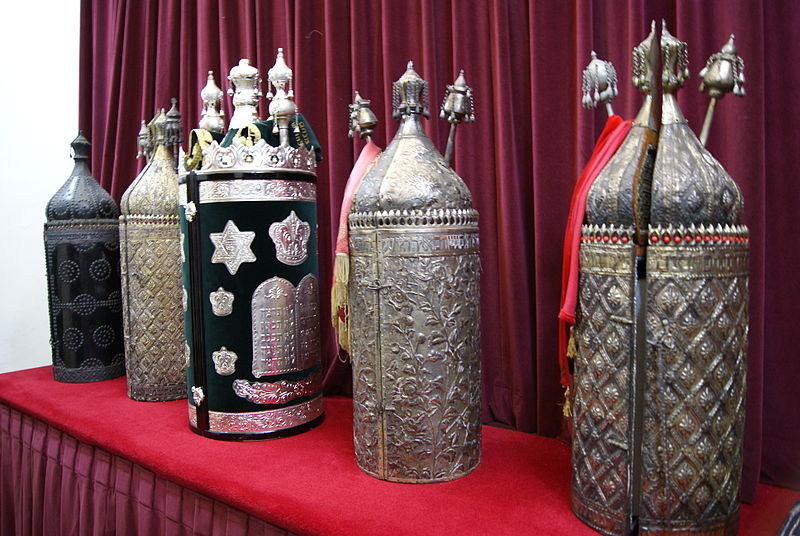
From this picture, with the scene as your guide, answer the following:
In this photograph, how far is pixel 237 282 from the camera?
1.67m

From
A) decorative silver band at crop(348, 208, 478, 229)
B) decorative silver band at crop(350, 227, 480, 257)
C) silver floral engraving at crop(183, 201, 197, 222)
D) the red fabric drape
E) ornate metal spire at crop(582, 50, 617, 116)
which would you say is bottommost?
the red fabric drape

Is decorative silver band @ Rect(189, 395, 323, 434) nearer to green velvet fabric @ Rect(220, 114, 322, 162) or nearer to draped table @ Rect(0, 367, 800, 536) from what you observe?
draped table @ Rect(0, 367, 800, 536)

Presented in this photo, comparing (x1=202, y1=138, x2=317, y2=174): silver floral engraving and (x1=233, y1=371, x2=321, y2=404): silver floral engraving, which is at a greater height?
(x1=202, y1=138, x2=317, y2=174): silver floral engraving

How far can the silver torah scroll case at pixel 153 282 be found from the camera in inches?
81.3

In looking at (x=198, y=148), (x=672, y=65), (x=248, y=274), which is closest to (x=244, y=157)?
(x=198, y=148)

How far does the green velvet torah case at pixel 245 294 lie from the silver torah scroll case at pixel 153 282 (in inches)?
14.1

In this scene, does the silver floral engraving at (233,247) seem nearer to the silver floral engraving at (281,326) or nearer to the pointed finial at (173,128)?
the silver floral engraving at (281,326)

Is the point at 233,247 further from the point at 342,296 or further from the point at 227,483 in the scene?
the point at 227,483

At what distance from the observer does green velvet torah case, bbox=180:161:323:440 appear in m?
1.67

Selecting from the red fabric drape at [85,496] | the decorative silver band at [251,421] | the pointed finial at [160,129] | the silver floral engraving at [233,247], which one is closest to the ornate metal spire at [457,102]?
the silver floral engraving at [233,247]

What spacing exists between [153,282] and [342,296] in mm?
884

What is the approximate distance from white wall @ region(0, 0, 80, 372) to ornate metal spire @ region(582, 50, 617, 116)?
3.07 m

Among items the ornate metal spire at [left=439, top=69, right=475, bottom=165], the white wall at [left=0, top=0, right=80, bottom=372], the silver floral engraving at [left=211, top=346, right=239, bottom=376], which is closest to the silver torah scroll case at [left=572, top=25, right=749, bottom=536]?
the ornate metal spire at [left=439, top=69, right=475, bottom=165]

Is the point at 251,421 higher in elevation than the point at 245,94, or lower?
lower
